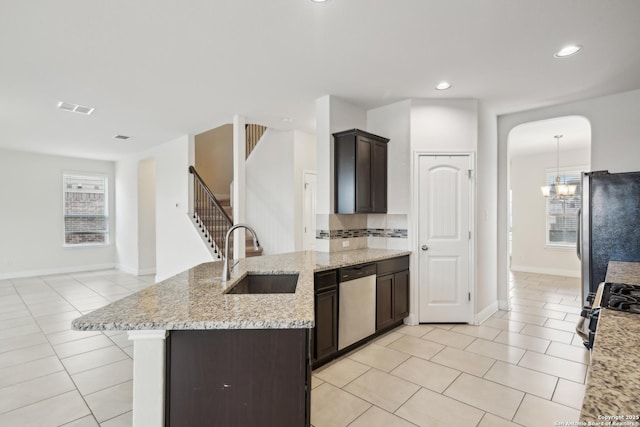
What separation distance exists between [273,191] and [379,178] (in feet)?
8.07

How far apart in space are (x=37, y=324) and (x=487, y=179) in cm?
629

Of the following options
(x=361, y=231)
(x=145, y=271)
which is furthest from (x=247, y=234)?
(x=145, y=271)

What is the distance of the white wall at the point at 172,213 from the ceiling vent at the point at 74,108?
162cm

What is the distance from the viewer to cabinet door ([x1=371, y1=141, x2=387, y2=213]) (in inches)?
160

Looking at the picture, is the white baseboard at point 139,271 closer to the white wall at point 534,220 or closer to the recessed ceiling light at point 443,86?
the recessed ceiling light at point 443,86

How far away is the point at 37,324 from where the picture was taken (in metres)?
4.20

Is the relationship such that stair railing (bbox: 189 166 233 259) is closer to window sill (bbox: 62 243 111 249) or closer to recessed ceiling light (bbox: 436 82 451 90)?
recessed ceiling light (bbox: 436 82 451 90)

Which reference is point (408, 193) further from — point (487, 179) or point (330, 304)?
point (330, 304)

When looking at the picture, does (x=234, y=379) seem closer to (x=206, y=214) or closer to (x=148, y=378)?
(x=148, y=378)

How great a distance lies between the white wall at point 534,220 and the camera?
7.07 m

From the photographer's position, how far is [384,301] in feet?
12.1

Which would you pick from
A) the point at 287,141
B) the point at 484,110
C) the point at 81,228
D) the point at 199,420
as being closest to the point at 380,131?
the point at 484,110

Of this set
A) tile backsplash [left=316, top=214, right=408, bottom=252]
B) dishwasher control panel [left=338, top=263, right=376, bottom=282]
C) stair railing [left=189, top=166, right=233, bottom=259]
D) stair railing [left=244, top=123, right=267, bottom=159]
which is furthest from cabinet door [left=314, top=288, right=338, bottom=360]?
stair railing [left=244, top=123, right=267, bottom=159]

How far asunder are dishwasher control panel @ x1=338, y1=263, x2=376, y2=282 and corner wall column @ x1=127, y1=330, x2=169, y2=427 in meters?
1.92
